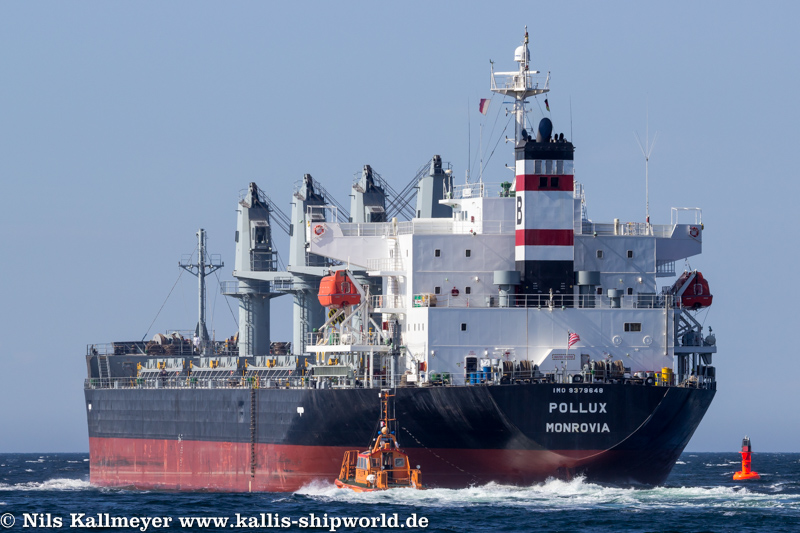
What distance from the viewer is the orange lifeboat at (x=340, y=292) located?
56250 mm

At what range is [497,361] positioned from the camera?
52.6 meters

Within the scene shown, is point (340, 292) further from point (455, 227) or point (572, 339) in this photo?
point (572, 339)

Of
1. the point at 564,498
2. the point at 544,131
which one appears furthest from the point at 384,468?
the point at 544,131

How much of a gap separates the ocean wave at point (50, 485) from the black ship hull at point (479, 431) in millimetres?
11383

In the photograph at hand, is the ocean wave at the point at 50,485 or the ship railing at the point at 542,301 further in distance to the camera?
the ocean wave at the point at 50,485

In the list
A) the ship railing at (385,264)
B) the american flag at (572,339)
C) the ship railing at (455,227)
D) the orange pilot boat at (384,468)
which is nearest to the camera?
the orange pilot boat at (384,468)

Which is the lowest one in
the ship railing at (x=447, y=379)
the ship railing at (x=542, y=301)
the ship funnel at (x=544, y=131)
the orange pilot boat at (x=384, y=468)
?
the orange pilot boat at (x=384, y=468)

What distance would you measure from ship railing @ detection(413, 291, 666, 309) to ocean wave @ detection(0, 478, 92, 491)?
21.8 meters

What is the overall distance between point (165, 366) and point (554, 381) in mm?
25261

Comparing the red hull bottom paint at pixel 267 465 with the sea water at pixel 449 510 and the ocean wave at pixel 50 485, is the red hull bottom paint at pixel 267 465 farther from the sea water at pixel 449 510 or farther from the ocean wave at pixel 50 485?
the ocean wave at pixel 50 485

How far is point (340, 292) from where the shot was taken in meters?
56.2

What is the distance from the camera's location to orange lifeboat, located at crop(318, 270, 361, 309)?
56250 millimetres

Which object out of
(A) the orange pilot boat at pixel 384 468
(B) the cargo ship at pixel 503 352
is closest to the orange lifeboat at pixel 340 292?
(B) the cargo ship at pixel 503 352

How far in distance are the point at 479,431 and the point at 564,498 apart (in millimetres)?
3454
